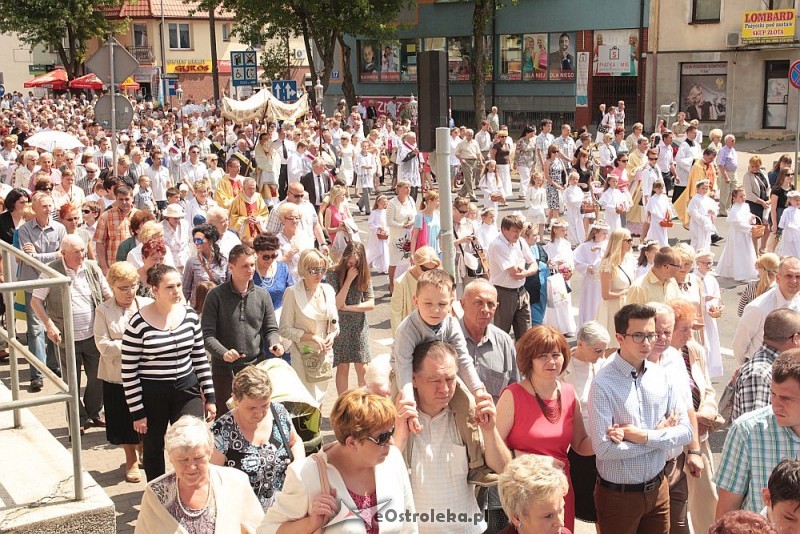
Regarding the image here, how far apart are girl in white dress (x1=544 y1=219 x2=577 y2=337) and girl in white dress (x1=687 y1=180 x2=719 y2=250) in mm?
4624

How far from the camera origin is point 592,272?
11391mm

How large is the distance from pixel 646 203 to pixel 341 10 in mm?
30709

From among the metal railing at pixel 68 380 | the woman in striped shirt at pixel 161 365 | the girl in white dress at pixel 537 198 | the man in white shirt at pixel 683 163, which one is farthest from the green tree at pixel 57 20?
the metal railing at pixel 68 380

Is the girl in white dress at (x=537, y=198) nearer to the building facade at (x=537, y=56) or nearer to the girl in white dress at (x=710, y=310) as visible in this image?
the girl in white dress at (x=710, y=310)

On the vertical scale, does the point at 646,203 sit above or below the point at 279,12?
below

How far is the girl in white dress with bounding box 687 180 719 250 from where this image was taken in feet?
51.1

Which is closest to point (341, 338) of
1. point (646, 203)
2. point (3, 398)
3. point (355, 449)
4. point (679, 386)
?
point (3, 398)

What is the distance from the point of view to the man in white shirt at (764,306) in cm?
789

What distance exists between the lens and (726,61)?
39031 millimetres

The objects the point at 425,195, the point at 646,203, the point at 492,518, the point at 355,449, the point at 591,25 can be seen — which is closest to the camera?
Result: the point at 355,449

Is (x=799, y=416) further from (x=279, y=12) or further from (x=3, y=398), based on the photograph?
(x=279, y=12)

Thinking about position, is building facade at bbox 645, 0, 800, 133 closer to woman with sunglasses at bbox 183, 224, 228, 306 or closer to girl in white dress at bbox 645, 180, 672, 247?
girl in white dress at bbox 645, 180, 672, 247

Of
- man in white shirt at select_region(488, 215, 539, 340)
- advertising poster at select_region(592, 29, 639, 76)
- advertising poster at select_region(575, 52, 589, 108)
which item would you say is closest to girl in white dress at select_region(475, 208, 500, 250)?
man in white shirt at select_region(488, 215, 539, 340)

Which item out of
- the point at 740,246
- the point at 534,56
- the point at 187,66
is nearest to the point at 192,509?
the point at 740,246
